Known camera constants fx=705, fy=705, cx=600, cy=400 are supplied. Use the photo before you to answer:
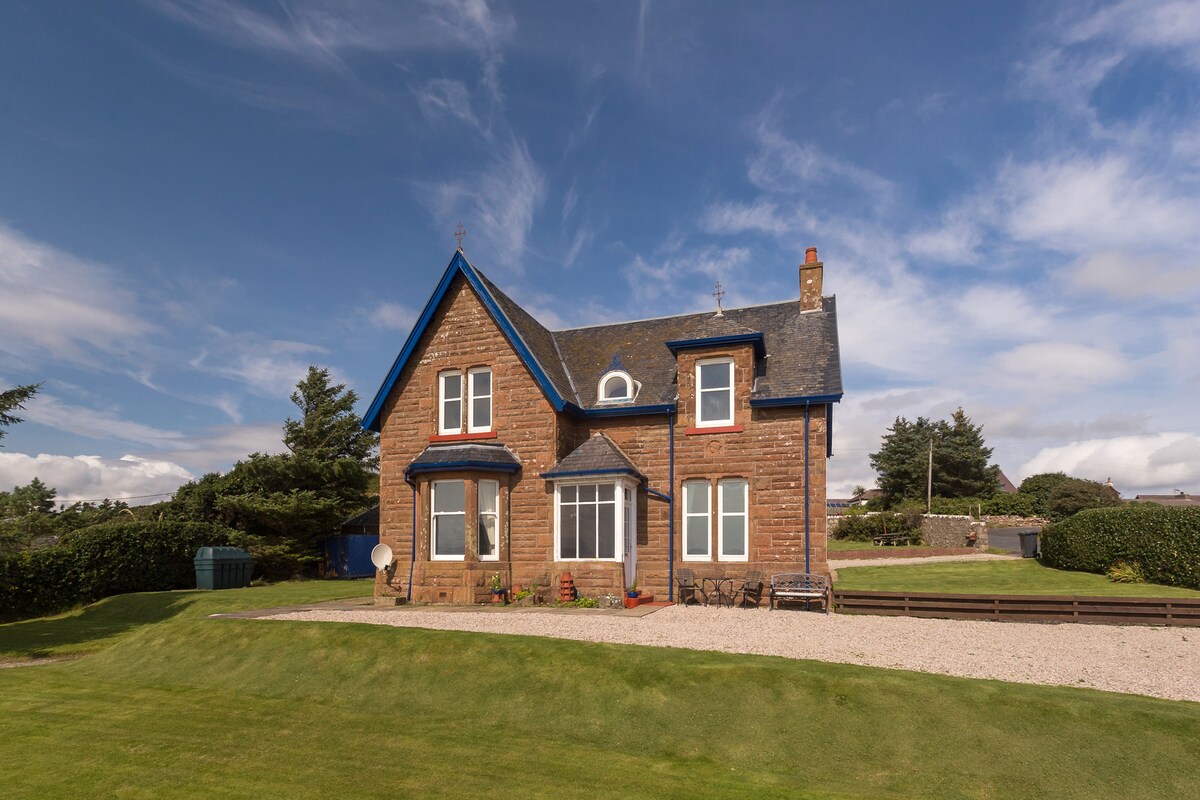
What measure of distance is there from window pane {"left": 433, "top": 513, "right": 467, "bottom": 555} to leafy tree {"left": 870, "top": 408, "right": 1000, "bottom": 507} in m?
50.9

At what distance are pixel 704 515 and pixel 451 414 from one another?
8876mm

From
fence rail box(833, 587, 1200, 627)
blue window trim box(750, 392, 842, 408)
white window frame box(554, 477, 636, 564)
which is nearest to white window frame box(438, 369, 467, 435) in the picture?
white window frame box(554, 477, 636, 564)

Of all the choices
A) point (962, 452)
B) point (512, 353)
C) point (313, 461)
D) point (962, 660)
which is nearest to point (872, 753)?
point (962, 660)

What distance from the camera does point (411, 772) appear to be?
29.6 ft

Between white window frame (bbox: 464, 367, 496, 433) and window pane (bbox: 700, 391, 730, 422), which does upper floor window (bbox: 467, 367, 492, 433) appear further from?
window pane (bbox: 700, 391, 730, 422)

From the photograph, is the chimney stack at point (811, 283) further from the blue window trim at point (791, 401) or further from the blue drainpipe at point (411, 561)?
the blue drainpipe at point (411, 561)

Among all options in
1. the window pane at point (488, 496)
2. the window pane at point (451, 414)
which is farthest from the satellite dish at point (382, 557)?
the window pane at point (451, 414)

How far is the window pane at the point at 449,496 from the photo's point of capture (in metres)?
21.7

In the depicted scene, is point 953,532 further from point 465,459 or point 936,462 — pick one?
point 465,459

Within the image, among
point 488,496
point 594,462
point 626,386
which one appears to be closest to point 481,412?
point 488,496

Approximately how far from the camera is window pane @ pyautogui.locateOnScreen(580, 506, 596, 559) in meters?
20.8

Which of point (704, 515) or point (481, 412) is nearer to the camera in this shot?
point (704, 515)

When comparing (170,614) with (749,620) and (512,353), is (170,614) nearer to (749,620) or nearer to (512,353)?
(512,353)

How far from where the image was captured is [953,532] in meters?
43.1
